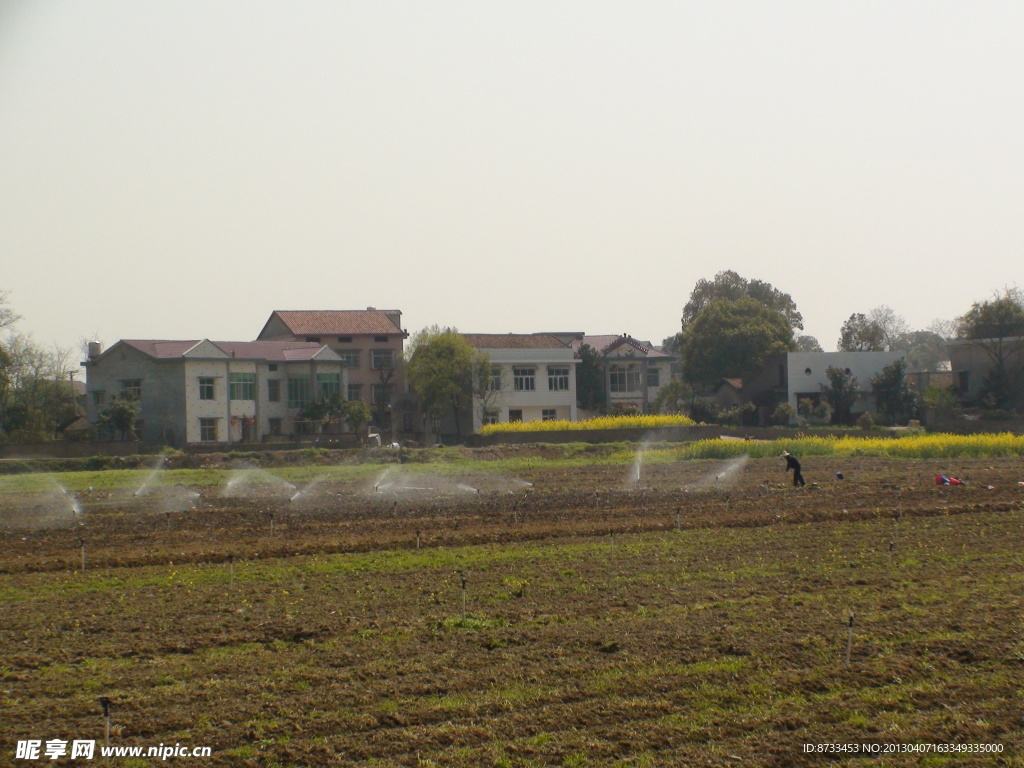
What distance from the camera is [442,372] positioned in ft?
200

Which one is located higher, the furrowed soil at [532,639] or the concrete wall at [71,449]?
the concrete wall at [71,449]

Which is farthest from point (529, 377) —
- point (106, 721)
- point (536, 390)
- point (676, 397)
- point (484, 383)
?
point (106, 721)

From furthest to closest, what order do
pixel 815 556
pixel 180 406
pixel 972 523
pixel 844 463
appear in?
pixel 180 406
pixel 844 463
pixel 972 523
pixel 815 556

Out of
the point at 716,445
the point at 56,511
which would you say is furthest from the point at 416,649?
the point at 716,445

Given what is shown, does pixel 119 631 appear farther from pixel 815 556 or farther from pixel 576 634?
pixel 815 556

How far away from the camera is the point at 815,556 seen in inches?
642

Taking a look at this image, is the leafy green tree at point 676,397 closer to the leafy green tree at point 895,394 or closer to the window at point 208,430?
the leafy green tree at point 895,394

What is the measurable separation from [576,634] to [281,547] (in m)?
8.88

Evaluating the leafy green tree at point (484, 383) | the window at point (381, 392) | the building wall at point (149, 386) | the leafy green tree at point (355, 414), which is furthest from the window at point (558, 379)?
the building wall at point (149, 386)

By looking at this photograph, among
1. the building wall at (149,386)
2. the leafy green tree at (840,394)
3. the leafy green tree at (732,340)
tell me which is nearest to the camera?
the building wall at (149,386)

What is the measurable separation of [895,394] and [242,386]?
129ft

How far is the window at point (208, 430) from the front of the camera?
54.0 m

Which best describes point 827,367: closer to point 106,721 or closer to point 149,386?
point 149,386

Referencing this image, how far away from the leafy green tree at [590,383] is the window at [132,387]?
29.9m
